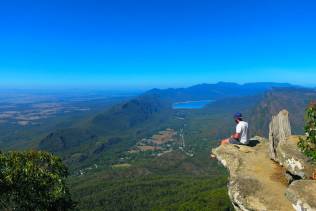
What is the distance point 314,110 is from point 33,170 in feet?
77.3

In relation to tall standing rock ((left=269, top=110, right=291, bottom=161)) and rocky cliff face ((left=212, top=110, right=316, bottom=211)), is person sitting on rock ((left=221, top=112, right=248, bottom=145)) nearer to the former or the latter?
rocky cliff face ((left=212, top=110, right=316, bottom=211))

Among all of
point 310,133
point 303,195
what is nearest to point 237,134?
point 310,133

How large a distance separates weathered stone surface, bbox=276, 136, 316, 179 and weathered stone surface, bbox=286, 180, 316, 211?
259 centimetres

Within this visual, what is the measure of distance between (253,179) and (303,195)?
5.71 m

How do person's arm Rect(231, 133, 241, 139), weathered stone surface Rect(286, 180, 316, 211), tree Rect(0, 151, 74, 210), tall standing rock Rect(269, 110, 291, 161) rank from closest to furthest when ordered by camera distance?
weathered stone surface Rect(286, 180, 316, 211), tall standing rock Rect(269, 110, 291, 161), tree Rect(0, 151, 74, 210), person's arm Rect(231, 133, 241, 139)

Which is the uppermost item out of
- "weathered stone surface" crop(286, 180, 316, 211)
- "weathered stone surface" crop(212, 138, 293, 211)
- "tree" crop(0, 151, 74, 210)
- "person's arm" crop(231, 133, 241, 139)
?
"person's arm" crop(231, 133, 241, 139)

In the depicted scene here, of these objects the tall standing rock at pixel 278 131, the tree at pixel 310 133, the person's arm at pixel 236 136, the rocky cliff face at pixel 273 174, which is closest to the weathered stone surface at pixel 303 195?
the rocky cliff face at pixel 273 174

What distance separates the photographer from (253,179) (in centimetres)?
2288

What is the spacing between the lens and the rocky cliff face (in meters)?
18.1

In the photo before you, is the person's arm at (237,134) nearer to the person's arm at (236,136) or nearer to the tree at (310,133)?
the person's arm at (236,136)

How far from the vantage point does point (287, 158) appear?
23094 millimetres

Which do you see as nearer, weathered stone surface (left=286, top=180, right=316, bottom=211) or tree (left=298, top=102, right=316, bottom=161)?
weathered stone surface (left=286, top=180, right=316, bottom=211)

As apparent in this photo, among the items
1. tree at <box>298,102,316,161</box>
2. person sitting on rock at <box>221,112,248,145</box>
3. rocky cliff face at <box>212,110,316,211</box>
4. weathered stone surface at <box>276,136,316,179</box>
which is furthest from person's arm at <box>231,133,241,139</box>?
tree at <box>298,102,316,161</box>

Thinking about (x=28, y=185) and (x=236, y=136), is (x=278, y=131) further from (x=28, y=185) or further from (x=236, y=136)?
(x=28, y=185)
